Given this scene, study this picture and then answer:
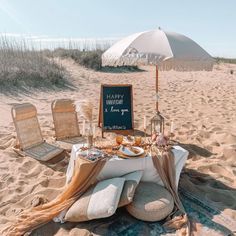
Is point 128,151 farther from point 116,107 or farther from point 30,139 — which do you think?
point 116,107

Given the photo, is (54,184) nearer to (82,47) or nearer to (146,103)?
(146,103)

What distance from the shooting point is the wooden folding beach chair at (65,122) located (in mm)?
5719

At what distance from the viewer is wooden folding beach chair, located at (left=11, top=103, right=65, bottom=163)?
506 centimetres

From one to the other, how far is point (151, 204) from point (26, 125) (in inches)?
112

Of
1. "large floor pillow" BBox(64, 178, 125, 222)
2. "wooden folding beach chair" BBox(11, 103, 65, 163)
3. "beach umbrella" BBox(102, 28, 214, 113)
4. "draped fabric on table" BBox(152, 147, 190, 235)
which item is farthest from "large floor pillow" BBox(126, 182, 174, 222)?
"wooden folding beach chair" BBox(11, 103, 65, 163)

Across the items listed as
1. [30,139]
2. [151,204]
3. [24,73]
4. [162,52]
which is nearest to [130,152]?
[151,204]

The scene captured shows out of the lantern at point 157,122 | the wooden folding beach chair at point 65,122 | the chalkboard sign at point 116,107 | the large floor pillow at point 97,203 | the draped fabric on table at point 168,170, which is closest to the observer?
the large floor pillow at point 97,203

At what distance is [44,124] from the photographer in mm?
7129

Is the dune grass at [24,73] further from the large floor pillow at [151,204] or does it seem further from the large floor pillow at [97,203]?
the large floor pillow at [151,204]

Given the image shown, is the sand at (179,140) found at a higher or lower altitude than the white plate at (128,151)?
lower

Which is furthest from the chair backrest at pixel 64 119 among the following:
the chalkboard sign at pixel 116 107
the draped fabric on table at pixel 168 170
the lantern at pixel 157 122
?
the draped fabric on table at pixel 168 170

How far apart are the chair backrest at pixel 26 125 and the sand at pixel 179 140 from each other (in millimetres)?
311

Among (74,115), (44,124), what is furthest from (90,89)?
(74,115)

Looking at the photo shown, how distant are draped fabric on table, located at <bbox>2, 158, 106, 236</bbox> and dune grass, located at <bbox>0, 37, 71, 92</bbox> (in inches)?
294
